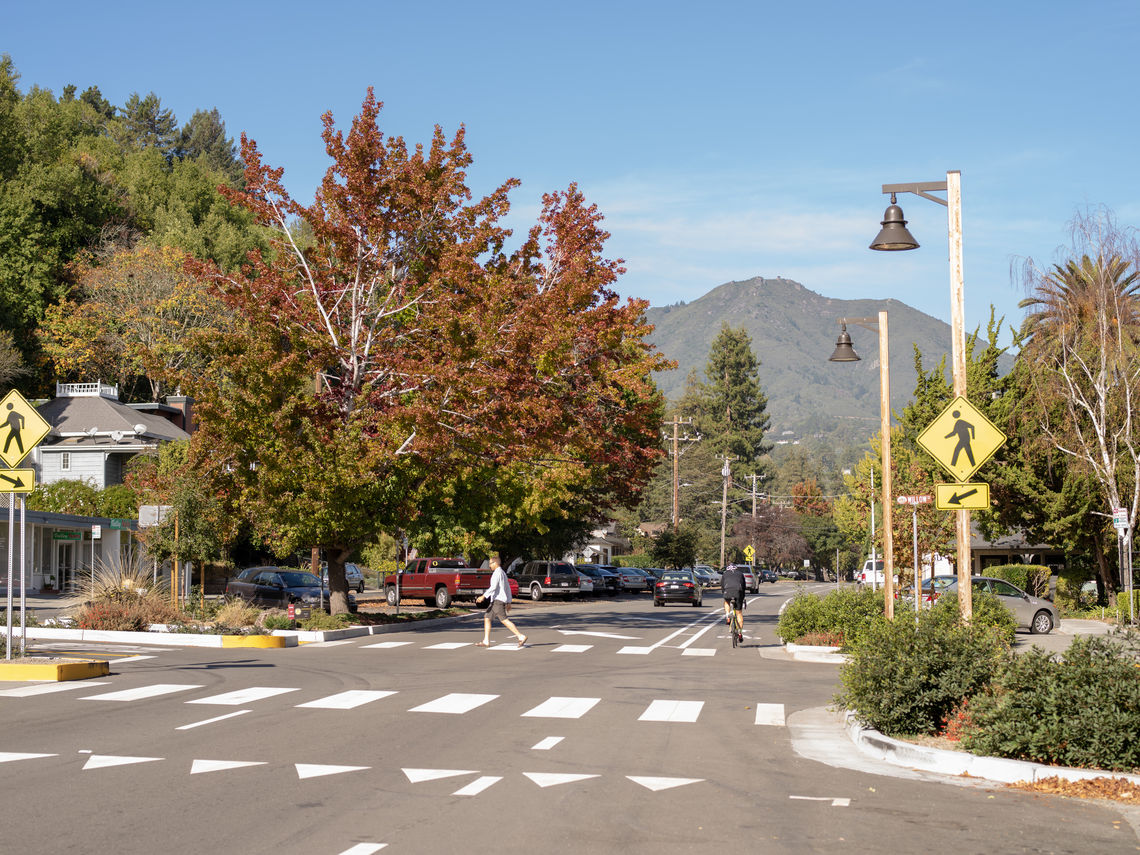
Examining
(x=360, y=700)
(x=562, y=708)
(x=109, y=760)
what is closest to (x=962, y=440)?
(x=562, y=708)

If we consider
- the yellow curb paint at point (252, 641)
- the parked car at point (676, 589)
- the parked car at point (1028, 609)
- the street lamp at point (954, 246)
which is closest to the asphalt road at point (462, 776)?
the street lamp at point (954, 246)

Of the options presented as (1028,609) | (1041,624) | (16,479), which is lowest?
(1041,624)

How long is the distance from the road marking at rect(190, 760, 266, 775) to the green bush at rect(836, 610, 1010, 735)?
583 centimetres

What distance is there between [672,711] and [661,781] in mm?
4821

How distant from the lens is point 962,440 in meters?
13.9

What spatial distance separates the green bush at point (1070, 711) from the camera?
9.22 meters

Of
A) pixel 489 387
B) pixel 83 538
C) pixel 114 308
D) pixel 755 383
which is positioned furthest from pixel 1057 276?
pixel 755 383

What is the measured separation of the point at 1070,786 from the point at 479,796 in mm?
4502

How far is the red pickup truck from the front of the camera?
41812 millimetres

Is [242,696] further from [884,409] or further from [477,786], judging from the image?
[884,409]

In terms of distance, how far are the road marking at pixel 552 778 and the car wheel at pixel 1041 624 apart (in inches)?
963

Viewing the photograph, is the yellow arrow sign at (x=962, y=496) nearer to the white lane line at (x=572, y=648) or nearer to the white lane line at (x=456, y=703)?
the white lane line at (x=456, y=703)

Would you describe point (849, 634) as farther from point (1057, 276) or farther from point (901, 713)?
point (1057, 276)

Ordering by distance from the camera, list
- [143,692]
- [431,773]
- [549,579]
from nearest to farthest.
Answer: [431,773] < [143,692] < [549,579]
